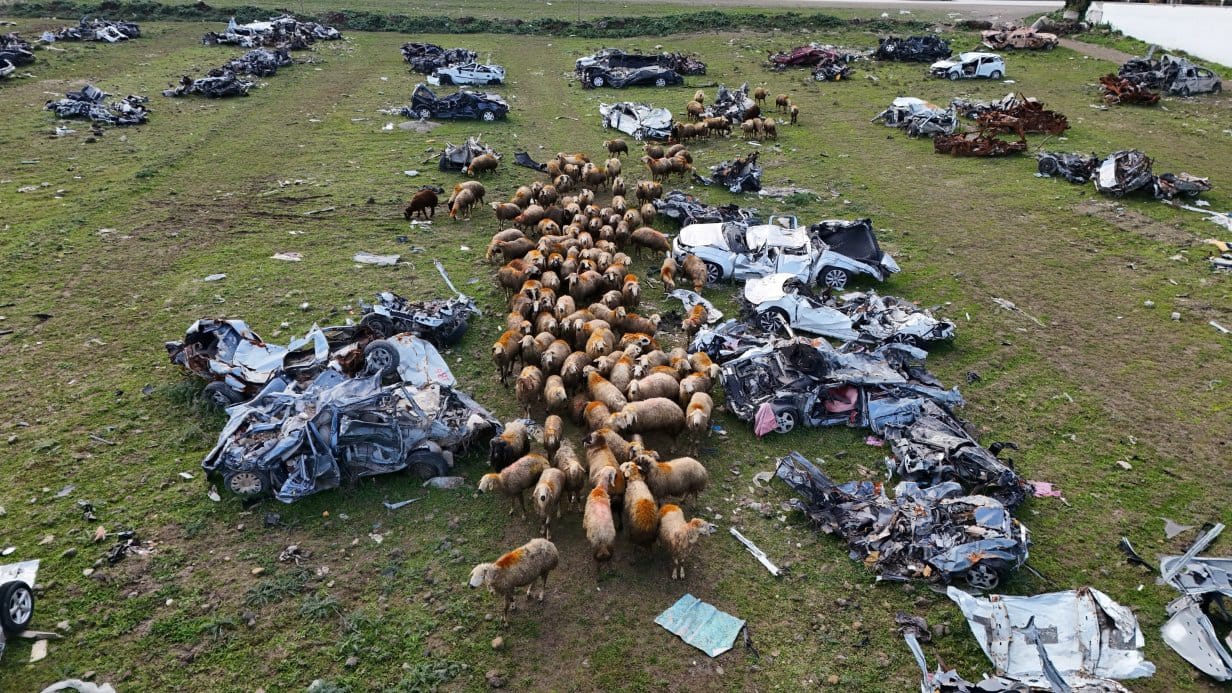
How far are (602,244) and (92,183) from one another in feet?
43.0

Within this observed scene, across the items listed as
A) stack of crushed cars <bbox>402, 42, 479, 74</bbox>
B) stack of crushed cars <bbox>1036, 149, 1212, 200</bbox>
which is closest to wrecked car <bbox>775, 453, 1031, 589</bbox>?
stack of crushed cars <bbox>1036, 149, 1212, 200</bbox>

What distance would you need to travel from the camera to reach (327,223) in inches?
642

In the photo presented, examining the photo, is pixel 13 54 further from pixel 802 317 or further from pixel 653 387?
pixel 802 317

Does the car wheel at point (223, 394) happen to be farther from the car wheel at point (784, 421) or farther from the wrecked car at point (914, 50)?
the wrecked car at point (914, 50)

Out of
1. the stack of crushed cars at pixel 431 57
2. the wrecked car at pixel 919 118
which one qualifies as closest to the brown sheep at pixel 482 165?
the wrecked car at pixel 919 118

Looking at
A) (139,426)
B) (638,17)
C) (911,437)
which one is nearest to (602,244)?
(911,437)

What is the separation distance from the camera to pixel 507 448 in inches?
353

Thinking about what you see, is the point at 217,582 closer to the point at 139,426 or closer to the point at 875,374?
the point at 139,426

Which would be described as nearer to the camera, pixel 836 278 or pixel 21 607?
pixel 21 607

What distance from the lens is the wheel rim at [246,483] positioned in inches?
333

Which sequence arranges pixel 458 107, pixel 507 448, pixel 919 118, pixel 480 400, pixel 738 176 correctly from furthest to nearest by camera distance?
pixel 458 107 < pixel 919 118 < pixel 738 176 < pixel 480 400 < pixel 507 448

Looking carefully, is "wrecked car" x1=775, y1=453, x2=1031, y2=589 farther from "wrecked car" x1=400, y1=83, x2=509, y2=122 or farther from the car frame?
the car frame

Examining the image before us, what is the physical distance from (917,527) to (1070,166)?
15.9 meters

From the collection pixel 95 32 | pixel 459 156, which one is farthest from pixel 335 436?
pixel 95 32
